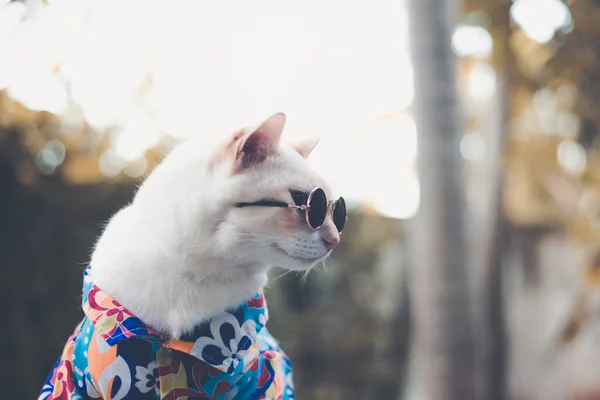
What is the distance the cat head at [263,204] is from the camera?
0.77 m

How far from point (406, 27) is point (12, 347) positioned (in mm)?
1419

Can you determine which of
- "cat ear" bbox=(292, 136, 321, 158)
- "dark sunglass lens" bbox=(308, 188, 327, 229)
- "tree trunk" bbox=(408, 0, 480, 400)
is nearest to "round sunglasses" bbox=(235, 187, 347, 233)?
"dark sunglass lens" bbox=(308, 188, 327, 229)

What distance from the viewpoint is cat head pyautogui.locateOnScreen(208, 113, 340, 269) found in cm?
77

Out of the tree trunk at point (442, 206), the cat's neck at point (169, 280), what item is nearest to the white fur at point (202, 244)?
the cat's neck at point (169, 280)

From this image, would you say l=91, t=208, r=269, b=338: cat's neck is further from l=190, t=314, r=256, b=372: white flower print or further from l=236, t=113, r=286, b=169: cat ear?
l=236, t=113, r=286, b=169: cat ear

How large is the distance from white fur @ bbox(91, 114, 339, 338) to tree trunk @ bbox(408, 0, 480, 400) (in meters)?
0.65

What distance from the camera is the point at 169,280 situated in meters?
0.79

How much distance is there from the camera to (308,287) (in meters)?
2.57

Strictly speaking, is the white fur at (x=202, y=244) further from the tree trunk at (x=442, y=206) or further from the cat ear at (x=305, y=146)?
the tree trunk at (x=442, y=206)

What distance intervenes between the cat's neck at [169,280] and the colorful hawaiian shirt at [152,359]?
16mm

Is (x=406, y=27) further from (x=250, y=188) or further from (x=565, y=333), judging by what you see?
(x=565, y=333)

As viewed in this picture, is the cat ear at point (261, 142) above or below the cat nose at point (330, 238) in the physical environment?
above

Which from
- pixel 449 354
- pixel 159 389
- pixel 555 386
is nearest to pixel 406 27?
pixel 449 354

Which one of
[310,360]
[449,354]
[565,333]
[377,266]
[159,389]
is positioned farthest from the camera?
[377,266]
